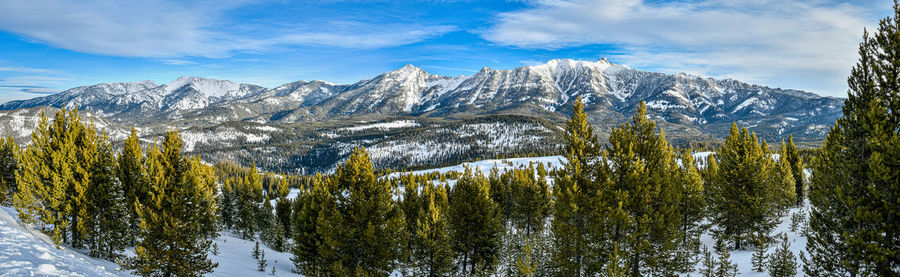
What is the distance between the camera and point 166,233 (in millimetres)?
16844

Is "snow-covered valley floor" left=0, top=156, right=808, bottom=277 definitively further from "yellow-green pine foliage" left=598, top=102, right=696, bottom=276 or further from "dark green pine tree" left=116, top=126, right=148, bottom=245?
"yellow-green pine foliage" left=598, top=102, right=696, bottom=276

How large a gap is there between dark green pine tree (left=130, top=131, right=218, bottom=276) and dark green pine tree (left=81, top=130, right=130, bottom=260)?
23.7 feet

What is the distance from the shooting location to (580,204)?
19469 millimetres

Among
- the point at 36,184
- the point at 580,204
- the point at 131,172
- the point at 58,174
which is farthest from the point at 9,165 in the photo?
the point at 580,204

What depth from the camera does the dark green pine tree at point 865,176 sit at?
1224 cm

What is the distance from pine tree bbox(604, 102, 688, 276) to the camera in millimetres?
18344

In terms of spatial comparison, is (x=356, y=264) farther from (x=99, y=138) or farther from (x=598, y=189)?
(x=99, y=138)

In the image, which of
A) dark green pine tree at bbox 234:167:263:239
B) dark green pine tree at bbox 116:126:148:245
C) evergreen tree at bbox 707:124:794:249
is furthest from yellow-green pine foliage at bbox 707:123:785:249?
dark green pine tree at bbox 234:167:263:239

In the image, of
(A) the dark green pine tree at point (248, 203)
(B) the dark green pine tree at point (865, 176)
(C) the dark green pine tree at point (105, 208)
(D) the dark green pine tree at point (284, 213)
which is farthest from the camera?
(A) the dark green pine tree at point (248, 203)

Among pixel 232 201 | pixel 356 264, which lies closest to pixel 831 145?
pixel 356 264

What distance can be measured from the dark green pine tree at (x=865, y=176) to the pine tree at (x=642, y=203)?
215 inches

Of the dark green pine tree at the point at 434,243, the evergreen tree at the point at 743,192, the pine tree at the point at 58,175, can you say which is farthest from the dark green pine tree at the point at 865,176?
the pine tree at the point at 58,175

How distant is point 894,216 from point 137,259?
100 ft

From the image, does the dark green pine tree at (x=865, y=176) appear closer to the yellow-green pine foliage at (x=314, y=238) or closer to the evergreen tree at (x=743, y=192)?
the evergreen tree at (x=743, y=192)
